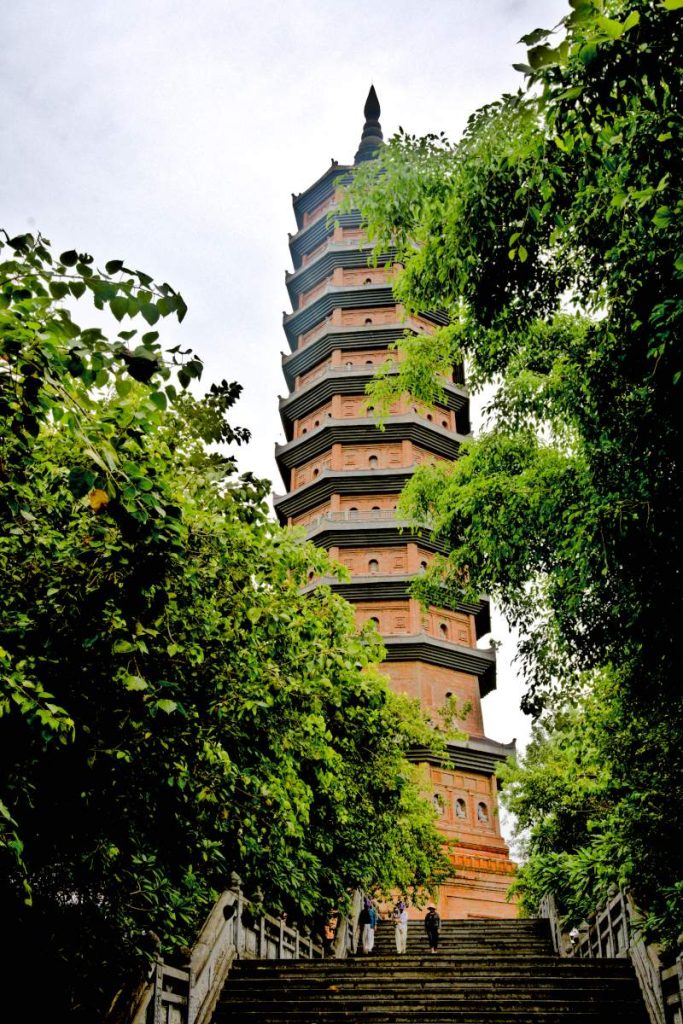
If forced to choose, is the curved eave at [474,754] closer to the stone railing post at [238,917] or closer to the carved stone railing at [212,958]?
the carved stone railing at [212,958]

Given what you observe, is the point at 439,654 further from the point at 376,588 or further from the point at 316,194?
the point at 316,194

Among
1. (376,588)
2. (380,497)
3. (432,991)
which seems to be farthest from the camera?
(380,497)

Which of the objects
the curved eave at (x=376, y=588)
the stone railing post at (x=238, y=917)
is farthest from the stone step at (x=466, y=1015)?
the curved eave at (x=376, y=588)

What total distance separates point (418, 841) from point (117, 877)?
11333mm

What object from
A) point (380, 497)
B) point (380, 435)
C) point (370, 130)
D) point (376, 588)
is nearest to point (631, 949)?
point (376, 588)

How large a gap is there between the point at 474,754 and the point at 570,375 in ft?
57.4

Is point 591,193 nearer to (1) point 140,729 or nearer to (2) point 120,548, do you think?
(2) point 120,548

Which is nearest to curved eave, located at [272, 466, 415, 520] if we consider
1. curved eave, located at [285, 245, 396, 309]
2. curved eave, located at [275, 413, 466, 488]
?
curved eave, located at [275, 413, 466, 488]

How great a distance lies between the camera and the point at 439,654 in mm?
23609

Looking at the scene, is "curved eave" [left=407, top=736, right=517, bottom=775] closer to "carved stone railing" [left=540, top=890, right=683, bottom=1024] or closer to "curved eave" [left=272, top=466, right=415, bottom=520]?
→ "carved stone railing" [left=540, top=890, right=683, bottom=1024]

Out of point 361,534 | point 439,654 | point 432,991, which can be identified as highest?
point 361,534

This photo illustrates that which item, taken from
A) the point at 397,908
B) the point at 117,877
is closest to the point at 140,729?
the point at 117,877

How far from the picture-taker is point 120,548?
180 inches

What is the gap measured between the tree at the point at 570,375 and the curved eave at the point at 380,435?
55.2 feet
